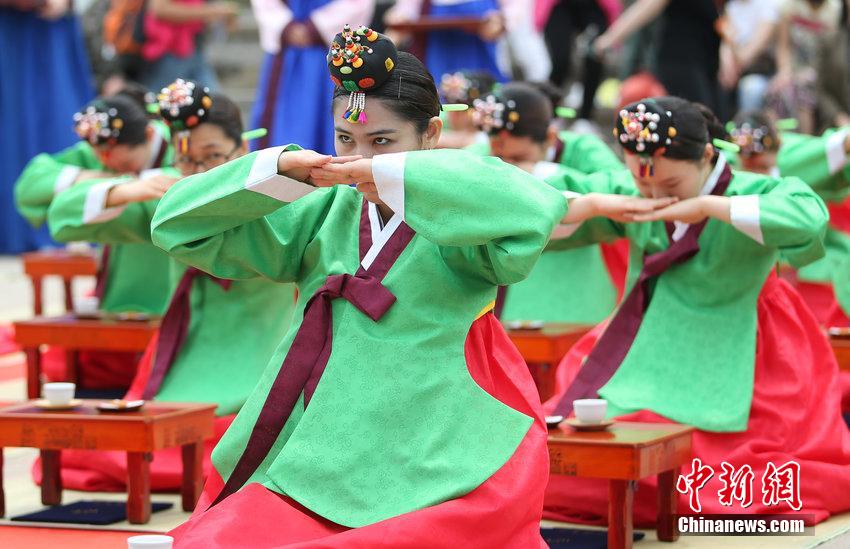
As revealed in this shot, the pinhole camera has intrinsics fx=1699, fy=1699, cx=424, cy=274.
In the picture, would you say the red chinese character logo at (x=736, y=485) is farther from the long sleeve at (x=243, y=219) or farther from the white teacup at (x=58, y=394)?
the white teacup at (x=58, y=394)

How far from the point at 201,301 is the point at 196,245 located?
1738 mm

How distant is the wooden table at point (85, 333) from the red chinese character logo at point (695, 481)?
2076mm

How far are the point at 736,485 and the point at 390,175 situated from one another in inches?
65.4

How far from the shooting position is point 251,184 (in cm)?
335

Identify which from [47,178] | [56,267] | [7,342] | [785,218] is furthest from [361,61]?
[7,342]

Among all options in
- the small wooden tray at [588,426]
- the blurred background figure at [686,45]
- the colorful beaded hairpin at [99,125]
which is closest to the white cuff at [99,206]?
the colorful beaded hairpin at [99,125]

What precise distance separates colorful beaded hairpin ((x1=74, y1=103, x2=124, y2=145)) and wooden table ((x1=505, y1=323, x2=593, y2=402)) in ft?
5.06

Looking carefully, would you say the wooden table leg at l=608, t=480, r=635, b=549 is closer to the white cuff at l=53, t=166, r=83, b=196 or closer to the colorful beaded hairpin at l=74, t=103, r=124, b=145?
the colorful beaded hairpin at l=74, t=103, r=124, b=145

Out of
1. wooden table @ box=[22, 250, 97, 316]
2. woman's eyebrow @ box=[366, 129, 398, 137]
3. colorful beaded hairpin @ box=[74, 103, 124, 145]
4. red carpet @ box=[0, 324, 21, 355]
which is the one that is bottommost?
red carpet @ box=[0, 324, 21, 355]

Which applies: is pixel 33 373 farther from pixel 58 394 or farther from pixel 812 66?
pixel 812 66

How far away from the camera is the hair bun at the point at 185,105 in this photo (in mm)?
4938

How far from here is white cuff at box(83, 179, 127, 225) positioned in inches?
212

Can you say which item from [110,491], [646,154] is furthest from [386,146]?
[110,491]

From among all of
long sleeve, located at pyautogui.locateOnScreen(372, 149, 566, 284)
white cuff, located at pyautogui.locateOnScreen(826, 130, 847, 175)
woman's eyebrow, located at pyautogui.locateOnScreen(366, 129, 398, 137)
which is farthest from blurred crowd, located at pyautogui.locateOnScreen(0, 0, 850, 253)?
long sleeve, located at pyautogui.locateOnScreen(372, 149, 566, 284)
